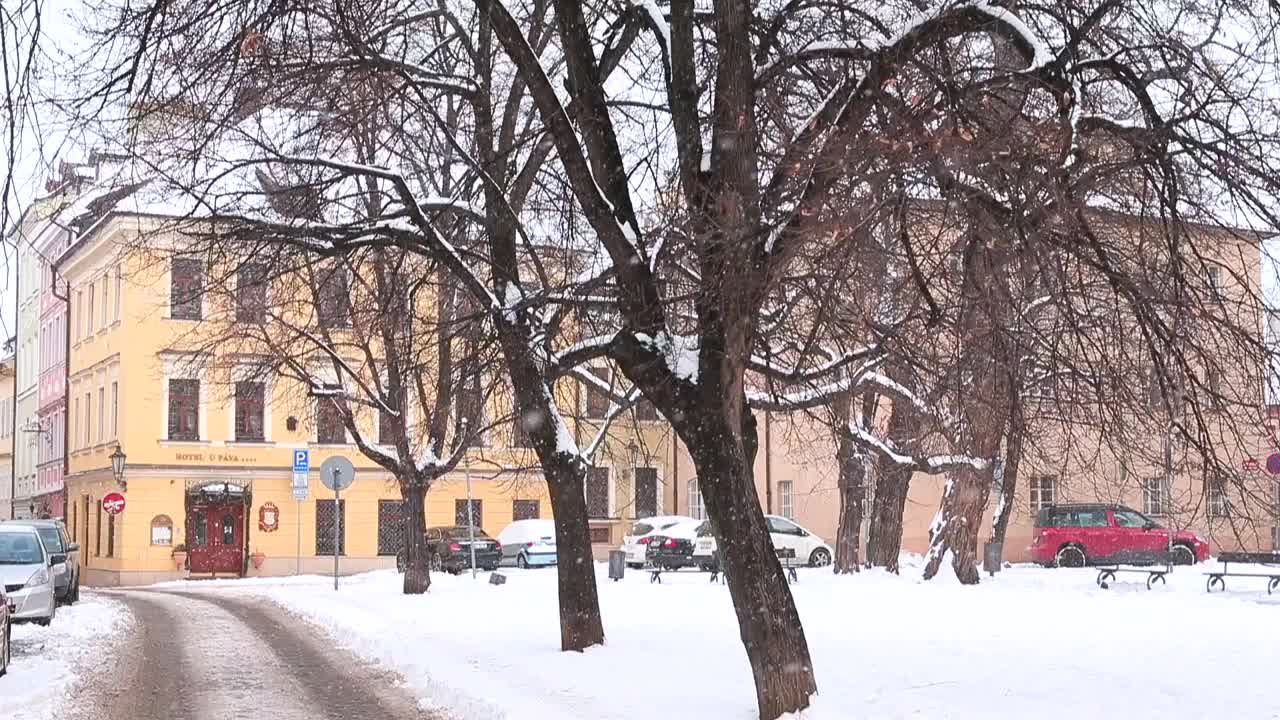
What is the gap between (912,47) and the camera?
10766mm

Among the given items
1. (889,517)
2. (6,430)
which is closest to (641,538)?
(889,517)

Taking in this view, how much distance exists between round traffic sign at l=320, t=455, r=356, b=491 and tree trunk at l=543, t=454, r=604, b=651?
1475 cm

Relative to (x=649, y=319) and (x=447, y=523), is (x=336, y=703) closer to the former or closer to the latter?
(x=649, y=319)

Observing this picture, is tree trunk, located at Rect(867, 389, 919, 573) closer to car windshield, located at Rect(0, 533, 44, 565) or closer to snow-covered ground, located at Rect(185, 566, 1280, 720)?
→ snow-covered ground, located at Rect(185, 566, 1280, 720)

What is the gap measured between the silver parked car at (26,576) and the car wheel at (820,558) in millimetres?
25094

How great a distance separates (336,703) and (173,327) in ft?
133

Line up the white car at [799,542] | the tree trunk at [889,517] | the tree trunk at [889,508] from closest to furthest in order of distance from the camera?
the tree trunk at [889,508] < the tree trunk at [889,517] < the white car at [799,542]

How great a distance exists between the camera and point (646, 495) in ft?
194

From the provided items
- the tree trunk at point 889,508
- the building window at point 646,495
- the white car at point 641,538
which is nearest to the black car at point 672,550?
the white car at point 641,538

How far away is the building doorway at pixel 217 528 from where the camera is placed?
5109cm

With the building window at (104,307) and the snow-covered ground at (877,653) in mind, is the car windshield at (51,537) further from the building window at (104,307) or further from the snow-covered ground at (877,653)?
the building window at (104,307)

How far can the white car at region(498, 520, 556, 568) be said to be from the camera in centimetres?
5041

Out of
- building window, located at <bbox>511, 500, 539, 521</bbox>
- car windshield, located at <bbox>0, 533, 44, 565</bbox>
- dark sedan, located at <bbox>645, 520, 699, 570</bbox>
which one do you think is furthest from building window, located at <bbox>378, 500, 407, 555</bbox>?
car windshield, located at <bbox>0, 533, 44, 565</bbox>

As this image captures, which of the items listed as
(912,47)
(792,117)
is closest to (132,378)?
(792,117)
